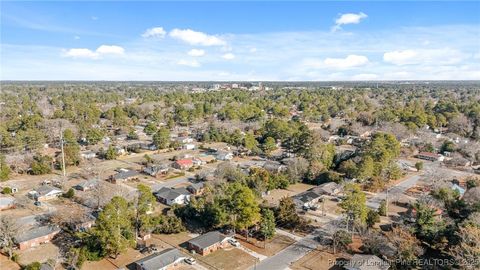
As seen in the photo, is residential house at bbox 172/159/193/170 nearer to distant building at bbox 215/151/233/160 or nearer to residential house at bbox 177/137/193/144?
distant building at bbox 215/151/233/160

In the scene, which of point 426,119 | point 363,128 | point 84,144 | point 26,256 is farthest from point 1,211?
point 426,119

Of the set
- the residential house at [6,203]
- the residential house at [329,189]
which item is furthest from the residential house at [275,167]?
the residential house at [6,203]

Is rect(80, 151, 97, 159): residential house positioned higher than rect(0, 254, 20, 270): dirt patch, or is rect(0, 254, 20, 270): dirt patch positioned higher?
rect(80, 151, 97, 159): residential house

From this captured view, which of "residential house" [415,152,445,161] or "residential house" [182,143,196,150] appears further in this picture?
"residential house" [182,143,196,150]

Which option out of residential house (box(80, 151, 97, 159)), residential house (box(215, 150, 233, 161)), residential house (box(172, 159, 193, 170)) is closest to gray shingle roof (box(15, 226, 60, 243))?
residential house (box(172, 159, 193, 170))

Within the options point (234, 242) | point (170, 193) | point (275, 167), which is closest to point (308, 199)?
point (234, 242)

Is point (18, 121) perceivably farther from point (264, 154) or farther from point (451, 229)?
point (451, 229)

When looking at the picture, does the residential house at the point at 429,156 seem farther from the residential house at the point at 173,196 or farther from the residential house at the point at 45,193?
the residential house at the point at 45,193
